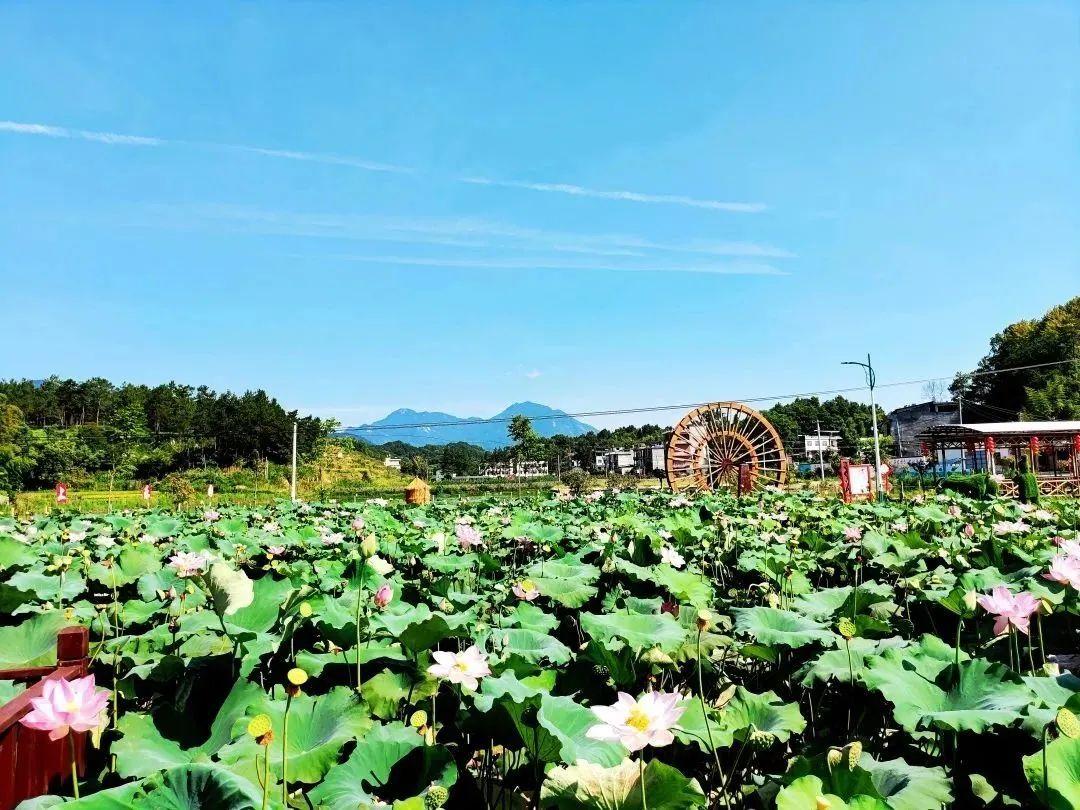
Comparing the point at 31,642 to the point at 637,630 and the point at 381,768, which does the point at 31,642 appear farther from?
the point at 637,630

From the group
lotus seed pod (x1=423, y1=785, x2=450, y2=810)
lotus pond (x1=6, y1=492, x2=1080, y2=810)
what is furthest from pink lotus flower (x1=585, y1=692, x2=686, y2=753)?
lotus seed pod (x1=423, y1=785, x2=450, y2=810)

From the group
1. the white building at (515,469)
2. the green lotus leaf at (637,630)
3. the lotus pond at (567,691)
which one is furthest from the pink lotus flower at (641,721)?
the white building at (515,469)

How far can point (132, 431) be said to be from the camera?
3834 centimetres

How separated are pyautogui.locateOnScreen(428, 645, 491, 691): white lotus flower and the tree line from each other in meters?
26.6

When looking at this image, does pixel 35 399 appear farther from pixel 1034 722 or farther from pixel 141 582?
pixel 1034 722

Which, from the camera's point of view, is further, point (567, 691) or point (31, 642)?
point (31, 642)

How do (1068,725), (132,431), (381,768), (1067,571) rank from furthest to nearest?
(132,431) → (1067,571) → (381,768) → (1068,725)

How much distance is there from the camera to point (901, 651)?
1.96m

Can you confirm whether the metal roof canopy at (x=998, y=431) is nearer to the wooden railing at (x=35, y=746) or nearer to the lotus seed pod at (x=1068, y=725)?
the lotus seed pod at (x=1068, y=725)

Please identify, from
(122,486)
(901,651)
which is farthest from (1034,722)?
(122,486)

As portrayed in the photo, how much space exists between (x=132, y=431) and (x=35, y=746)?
4251 cm

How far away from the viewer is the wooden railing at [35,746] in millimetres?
1384

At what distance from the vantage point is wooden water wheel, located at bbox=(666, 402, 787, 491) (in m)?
21.2

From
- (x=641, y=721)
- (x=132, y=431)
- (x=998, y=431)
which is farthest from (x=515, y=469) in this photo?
(x=641, y=721)
